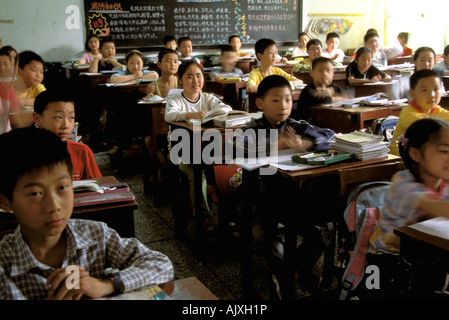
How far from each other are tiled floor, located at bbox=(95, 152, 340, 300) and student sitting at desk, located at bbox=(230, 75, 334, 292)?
18cm

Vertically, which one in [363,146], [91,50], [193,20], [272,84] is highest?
[193,20]

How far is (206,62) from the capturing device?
8008 mm

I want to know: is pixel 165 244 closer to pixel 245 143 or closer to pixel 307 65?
pixel 245 143

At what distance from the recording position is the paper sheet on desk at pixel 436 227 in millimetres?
1213

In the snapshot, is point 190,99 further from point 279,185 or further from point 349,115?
point 279,185

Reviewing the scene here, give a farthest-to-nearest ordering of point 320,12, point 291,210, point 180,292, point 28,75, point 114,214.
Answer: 1. point 320,12
2. point 28,75
3. point 291,210
4. point 114,214
5. point 180,292

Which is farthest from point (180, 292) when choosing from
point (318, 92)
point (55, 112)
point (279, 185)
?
point (318, 92)

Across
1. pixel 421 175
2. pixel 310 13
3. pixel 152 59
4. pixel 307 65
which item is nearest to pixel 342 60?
pixel 310 13

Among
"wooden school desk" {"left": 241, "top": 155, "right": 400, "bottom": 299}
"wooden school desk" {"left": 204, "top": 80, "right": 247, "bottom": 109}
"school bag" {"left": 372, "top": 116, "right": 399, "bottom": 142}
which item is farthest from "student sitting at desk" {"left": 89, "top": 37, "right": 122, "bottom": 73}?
"wooden school desk" {"left": 241, "top": 155, "right": 400, "bottom": 299}

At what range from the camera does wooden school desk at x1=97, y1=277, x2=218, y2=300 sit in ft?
3.02

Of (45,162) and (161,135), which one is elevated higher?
(45,162)

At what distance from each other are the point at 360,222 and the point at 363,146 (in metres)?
0.46

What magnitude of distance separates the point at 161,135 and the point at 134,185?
58 cm

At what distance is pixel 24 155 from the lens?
98 centimetres
